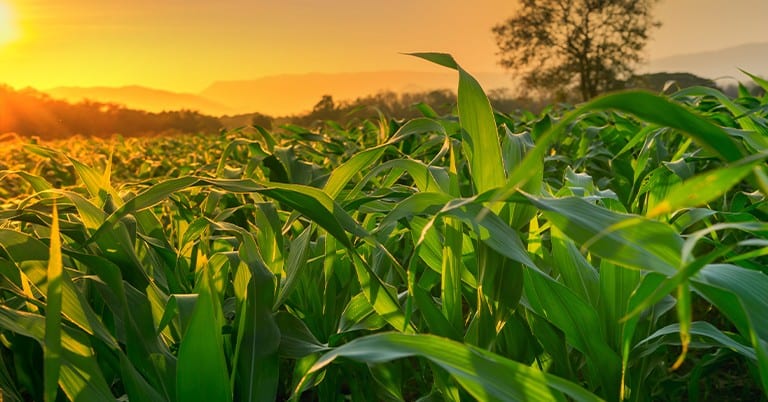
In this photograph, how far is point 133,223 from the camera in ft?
2.89

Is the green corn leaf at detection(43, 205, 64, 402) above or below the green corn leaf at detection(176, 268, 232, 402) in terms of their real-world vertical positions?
above

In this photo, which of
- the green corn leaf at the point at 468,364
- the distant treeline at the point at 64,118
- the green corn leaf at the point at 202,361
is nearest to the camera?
the green corn leaf at the point at 468,364

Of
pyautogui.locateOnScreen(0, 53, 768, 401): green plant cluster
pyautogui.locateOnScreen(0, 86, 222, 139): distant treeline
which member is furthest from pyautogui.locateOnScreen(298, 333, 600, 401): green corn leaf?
pyautogui.locateOnScreen(0, 86, 222, 139): distant treeline

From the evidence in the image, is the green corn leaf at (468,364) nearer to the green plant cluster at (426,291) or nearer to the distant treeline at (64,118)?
the green plant cluster at (426,291)

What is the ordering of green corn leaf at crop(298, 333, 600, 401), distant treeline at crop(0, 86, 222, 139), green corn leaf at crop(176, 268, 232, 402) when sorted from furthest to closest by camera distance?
distant treeline at crop(0, 86, 222, 139), green corn leaf at crop(176, 268, 232, 402), green corn leaf at crop(298, 333, 600, 401)

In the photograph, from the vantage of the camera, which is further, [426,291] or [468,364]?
[426,291]

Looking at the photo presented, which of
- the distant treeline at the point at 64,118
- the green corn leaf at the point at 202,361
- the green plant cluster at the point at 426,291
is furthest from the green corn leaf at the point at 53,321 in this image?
the distant treeline at the point at 64,118

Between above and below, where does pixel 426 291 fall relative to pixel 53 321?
below

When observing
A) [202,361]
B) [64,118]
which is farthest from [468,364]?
[64,118]

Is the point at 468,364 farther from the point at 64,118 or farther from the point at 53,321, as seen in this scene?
the point at 64,118

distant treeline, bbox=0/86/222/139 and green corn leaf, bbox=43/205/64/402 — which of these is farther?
distant treeline, bbox=0/86/222/139

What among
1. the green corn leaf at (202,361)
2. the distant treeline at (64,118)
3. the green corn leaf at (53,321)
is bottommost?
the distant treeline at (64,118)

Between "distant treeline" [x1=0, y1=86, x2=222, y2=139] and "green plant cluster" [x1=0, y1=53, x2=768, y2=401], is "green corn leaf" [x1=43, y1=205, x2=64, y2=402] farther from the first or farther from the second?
"distant treeline" [x1=0, y1=86, x2=222, y2=139]

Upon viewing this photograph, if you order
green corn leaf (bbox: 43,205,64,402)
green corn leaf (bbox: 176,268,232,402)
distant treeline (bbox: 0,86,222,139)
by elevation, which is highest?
green corn leaf (bbox: 43,205,64,402)
